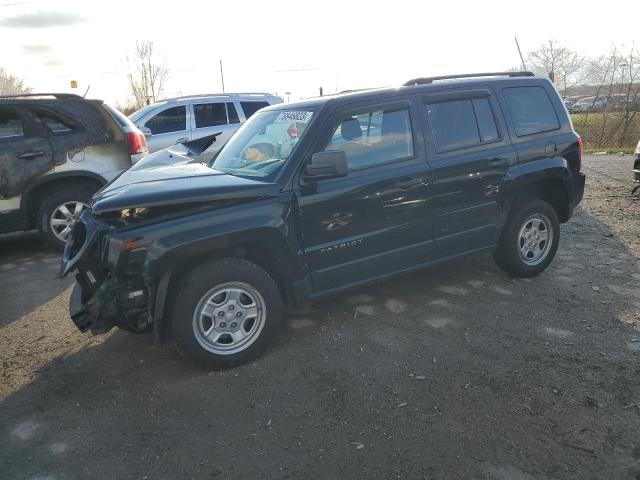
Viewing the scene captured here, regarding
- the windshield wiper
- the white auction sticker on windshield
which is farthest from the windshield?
the windshield wiper

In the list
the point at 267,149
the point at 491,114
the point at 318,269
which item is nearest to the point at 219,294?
the point at 318,269

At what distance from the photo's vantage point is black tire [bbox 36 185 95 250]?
20.4 ft

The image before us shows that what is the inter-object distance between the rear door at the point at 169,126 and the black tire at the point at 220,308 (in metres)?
6.80

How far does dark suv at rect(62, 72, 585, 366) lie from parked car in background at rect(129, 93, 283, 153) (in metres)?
5.18

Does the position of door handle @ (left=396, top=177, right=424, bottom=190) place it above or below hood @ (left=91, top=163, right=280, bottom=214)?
below

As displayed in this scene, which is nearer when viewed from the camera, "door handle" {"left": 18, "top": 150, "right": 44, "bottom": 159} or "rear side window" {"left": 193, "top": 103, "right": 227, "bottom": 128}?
"door handle" {"left": 18, "top": 150, "right": 44, "bottom": 159}

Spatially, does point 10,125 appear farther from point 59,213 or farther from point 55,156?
point 59,213

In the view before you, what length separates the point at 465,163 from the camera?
4.34m

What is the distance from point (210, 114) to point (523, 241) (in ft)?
23.3

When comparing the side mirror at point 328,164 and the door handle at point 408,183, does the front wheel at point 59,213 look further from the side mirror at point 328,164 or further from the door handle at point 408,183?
the door handle at point 408,183

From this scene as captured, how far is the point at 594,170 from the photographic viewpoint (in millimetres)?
11875

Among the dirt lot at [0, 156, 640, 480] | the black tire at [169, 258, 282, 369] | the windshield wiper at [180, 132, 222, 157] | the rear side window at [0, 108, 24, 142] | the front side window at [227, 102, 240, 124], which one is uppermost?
the front side window at [227, 102, 240, 124]

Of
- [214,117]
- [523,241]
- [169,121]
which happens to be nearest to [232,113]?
[214,117]

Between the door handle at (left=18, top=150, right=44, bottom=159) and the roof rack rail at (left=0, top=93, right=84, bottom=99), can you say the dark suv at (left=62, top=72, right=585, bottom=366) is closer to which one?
the door handle at (left=18, top=150, right=44, bottom=159)
